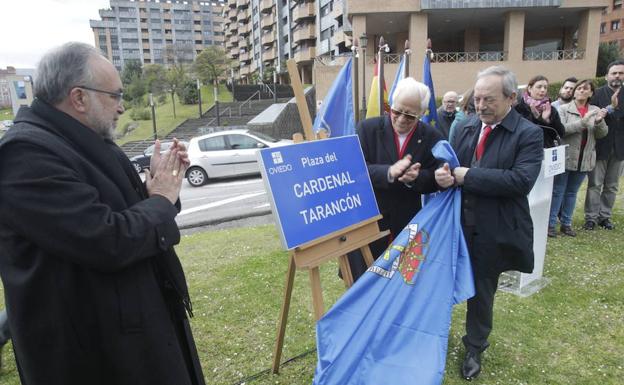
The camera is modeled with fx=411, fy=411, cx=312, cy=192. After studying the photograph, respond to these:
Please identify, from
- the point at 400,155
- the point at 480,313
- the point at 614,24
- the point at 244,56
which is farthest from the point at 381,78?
the point at 244,56

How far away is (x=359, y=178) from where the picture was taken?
8.20ft

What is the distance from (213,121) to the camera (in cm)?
3366

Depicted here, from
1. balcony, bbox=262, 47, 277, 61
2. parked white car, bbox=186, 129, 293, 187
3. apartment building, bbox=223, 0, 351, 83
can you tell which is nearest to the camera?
parked white car, bbox=186, 129, 293, 187

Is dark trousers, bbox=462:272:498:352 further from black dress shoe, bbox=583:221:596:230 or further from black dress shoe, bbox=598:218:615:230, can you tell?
black dress shoe, bbox=598:218:615:230

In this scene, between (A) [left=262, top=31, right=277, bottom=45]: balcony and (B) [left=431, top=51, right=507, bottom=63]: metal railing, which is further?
(A) [left=262, top=31, right=277, bottom=45]: balcony

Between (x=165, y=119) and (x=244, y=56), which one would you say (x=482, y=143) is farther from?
(x=244, y=56)

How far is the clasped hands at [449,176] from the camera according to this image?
243 cm

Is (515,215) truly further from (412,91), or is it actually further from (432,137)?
(412,91)

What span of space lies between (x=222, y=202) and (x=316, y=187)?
7837 millimetres

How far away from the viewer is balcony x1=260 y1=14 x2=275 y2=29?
59750 millimetres

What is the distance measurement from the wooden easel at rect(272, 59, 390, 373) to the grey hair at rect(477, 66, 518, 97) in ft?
3.46

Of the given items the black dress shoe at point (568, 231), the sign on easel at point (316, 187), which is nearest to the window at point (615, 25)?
the black dress shoe at point (568, 231)

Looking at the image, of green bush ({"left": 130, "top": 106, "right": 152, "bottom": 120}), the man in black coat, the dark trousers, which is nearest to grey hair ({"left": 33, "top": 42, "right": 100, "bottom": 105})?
the man in black coat

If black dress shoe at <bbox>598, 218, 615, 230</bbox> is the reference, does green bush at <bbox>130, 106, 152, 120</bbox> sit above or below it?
above
